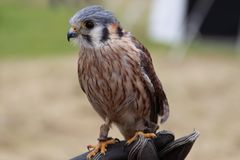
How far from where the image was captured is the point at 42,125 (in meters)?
12.3

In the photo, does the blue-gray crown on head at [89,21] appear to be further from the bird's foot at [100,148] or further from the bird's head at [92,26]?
the bird's foot at [100,148]

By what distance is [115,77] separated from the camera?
450cm

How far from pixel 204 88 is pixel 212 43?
3.71 metres

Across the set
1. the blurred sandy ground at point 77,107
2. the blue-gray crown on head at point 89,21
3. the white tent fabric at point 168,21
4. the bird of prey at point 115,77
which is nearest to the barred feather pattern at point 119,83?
the bird of prey at point 115,77

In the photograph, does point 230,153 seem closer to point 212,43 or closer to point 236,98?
point 236,98

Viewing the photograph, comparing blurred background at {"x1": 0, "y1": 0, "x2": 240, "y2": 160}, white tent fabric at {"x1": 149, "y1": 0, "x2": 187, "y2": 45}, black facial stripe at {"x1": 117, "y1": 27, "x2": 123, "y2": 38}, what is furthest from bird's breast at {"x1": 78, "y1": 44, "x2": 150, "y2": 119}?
white tent fabric at {"x1": 149, "y1": 0, "x2": 187, "y2": 45}

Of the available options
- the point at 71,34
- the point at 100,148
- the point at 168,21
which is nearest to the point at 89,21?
the point at 71,34

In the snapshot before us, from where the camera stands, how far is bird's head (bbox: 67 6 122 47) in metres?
4.32

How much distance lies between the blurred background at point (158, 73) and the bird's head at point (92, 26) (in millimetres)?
6458

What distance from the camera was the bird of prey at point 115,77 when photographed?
14.4 ft

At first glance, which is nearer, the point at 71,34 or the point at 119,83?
the point at 71,34

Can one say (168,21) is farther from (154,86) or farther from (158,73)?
(154,86)

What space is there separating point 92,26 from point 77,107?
8.90m

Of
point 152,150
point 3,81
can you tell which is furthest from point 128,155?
point 3,81
